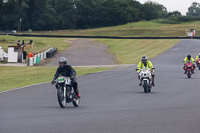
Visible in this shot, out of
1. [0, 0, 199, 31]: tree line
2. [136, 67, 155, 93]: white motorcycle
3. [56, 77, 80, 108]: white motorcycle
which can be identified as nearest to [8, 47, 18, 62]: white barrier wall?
[136, 67, 155, 93]: white motorcycle

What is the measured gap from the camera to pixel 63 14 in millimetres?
152500

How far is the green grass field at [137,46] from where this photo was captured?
194 feet

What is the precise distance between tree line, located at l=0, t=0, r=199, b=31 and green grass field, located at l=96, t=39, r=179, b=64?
59916 mm

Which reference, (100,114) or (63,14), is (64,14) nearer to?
(63,14)

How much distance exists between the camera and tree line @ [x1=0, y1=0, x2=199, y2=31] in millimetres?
136250

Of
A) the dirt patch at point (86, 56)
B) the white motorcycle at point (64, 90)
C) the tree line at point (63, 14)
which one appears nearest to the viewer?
the white motorcycle at point (64, 90)

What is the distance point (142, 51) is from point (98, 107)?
4805cm

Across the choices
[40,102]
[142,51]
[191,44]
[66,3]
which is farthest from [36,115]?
[66,3]

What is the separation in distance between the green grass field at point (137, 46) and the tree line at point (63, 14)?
5992 centimetres

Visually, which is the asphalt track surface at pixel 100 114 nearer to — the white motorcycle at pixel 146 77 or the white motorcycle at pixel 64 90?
the white motorcycle at pixel 64 90

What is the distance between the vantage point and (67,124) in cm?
1012

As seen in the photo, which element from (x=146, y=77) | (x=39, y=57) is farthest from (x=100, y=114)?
(x=39, y=57)

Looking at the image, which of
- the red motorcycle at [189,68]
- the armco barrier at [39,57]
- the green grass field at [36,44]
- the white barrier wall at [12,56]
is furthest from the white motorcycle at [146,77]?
the green grass field at [36,44]

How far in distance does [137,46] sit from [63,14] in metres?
86.7
